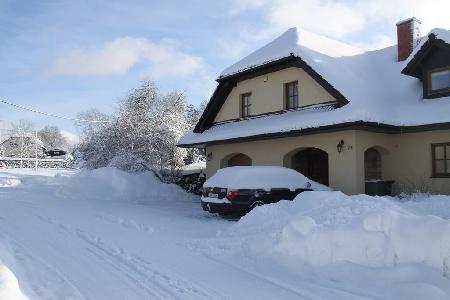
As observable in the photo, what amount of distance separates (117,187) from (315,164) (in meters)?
8.02

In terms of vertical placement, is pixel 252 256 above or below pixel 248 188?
below

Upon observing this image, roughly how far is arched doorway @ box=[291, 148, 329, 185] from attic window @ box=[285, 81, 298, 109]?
195cm

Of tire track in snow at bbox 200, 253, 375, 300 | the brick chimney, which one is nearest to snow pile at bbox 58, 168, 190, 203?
the brick chimney

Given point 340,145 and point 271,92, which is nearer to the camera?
point 340,145

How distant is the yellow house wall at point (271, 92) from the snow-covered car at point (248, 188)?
412 centimetres

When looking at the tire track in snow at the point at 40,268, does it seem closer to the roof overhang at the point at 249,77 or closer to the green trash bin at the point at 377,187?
the green trash bin at the point at 377,187

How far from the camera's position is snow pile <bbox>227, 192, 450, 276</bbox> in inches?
217

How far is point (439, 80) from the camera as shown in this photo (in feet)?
45.1

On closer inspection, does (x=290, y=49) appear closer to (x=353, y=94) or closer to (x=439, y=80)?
(x=353, y=94)

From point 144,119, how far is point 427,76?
12.8m

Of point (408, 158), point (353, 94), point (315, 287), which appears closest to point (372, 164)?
point (408, 158)

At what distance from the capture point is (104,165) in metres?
20.6

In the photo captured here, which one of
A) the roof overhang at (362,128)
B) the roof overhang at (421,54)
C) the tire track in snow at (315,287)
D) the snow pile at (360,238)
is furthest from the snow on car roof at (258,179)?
the roof overhang at (421,54)

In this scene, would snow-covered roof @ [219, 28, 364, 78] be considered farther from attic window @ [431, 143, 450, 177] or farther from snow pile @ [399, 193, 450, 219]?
snow pile @ [399, 193, 450, 219]
